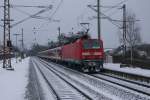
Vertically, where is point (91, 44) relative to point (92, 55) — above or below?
above

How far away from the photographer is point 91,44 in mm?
33500

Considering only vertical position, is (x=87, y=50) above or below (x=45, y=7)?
below

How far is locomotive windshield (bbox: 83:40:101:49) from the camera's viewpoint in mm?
33312

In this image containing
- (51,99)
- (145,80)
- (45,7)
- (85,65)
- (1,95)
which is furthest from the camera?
(85,65)

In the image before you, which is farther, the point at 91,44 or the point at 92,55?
the point at 91,44

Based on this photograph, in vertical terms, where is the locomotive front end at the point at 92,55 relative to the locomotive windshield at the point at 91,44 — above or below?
below

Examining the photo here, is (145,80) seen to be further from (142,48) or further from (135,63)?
(142,48)

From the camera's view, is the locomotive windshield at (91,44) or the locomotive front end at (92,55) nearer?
the locomotive front end at (92,55)

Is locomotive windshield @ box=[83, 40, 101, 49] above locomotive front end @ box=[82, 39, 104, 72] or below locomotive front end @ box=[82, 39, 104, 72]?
above

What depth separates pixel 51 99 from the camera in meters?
15.4

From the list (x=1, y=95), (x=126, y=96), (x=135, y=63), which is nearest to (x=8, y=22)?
(x=135, y=63)

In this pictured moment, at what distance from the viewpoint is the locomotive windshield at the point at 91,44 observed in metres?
33.3

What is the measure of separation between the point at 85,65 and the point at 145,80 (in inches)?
396

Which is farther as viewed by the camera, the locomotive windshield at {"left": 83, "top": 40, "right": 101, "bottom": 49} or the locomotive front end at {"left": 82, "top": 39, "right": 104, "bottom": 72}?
the locomotive windshield at {"left": 83, "top": 40, "right": 101, "bottom": 49}
